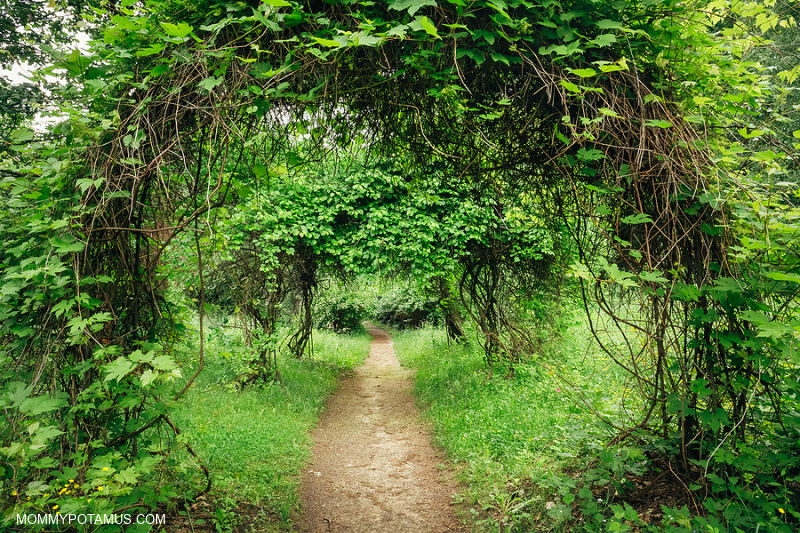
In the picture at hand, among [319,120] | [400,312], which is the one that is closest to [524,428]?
[319,120]

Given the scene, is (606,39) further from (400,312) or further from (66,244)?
(400,312)

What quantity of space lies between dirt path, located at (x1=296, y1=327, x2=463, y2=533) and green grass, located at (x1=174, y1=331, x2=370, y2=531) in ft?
0.88

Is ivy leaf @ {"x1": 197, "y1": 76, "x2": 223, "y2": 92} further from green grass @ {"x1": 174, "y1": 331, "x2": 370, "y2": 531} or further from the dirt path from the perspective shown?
the dirt path

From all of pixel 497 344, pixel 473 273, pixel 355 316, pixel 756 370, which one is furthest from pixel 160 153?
pixel 355 316

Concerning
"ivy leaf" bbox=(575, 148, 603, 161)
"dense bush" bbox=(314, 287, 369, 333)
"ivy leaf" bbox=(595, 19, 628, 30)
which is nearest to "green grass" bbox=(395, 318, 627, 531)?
"ivy leaf" bbox=(575, 148, 603, 161)

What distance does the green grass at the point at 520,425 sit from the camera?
Result: 3732 mm

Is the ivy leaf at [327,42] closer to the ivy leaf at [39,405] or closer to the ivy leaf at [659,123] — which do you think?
the ivy leaf at [659,123]

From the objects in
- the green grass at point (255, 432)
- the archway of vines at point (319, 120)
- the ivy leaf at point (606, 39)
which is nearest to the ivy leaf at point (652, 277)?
the archway of vines at point (319, 120)

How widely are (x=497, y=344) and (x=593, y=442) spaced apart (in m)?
4.33

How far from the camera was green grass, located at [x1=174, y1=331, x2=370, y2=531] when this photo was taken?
163 inches

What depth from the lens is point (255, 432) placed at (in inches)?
221

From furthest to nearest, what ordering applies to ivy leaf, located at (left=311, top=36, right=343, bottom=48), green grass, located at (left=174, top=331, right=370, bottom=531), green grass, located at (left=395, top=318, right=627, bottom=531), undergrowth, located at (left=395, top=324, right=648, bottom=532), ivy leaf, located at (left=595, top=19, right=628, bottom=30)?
green grass, located at (left=174, top=331, right=370, bottom=531)
green grass, located at (left=395, top=318, right=627, bottom=531)
undergrowth, located at (left=395, top=324, right=648, bottom=532)
ivy leaf, located at (left=595, top=19, right=628, bottom=30)
ivy leaf, located at (left=311, top=36, right=343, bottom=48)

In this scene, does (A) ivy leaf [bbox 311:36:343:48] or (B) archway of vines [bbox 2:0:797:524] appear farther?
(B) archway of vines [bbox 2:0:797:524]

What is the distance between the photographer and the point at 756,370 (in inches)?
83.3
